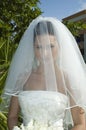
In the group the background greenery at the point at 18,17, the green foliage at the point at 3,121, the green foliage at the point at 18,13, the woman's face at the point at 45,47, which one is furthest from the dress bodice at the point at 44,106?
the green foliage at the point at 18,13

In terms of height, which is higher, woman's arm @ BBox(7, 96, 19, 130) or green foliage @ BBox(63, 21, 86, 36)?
green foliage @ BBox(63, 21, 86, 36)

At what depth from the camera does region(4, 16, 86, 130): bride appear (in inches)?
117

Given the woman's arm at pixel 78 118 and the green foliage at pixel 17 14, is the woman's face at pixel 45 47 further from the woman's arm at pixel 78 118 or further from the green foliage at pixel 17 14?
the green foliage at pixel 17 14

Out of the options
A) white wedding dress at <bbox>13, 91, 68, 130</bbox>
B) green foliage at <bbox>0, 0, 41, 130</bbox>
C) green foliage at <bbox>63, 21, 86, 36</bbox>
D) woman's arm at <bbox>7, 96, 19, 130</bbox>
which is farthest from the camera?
green foliage at <bbox>63, 21, 86, 36</bbox>

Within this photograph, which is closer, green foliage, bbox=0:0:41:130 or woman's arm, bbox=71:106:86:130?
woman's arm, bbox=71:106:86:130

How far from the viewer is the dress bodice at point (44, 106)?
2.98m

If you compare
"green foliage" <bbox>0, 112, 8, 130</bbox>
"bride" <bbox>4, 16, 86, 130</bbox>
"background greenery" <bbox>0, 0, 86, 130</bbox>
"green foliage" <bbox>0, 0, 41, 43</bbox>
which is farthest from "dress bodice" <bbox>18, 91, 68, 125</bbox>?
"green foliage" <bbox>0, 0, 41, 43</bbox>

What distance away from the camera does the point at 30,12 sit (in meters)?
7.87

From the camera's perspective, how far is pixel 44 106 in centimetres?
300

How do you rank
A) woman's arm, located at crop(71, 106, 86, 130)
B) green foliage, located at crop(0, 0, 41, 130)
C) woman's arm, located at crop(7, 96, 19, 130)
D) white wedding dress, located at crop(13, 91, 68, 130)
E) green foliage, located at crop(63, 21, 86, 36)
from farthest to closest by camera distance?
green foliage, located at crop(63, 21, 86, 36) → green foliage, located at crop(0, 0, 41, 130) → woman's arm, located at crop(7, 96, 19, 130) → white wedding dress, located at crop(13, 91, 68, 130) → woman's arm, located at crop(71, 106, 86, 130)

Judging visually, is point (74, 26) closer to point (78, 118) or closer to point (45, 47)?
point (45, 47)

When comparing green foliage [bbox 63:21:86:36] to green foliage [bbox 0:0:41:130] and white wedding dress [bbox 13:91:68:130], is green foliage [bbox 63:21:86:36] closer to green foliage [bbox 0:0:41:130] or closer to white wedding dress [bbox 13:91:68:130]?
green foliage [bbox 0:0:41:130]

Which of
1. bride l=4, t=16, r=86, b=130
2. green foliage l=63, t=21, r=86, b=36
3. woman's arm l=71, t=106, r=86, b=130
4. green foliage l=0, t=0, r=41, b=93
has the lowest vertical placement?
woman's arm l=71, t=106, r=86, b=130

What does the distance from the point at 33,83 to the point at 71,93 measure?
34 centimetres
